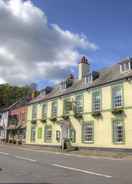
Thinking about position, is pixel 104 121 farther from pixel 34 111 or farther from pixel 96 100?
pixel 34 111

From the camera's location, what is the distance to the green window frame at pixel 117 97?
2461cm

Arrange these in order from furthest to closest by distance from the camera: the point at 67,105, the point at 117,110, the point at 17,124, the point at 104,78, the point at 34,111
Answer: the point at 17,124, the point at 34,111, the point at 67,105, the point at 104,78, the point at 117,110

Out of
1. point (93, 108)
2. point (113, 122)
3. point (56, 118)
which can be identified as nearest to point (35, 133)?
point (56, 118)

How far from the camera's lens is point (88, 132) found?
27.8 metres

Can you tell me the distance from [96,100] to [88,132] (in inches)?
149

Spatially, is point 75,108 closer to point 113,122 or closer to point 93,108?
point 93,108

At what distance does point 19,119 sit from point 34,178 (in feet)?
Result: 130

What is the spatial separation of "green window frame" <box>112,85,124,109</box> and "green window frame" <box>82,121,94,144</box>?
3.82 meters

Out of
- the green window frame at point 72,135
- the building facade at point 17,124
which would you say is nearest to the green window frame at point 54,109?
the green window frame at point 72,135

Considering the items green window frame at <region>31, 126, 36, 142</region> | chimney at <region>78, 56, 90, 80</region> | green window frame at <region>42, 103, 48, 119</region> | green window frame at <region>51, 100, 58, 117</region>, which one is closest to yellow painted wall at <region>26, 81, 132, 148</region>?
green window frame at <region>51, 100, 58, 117</region>

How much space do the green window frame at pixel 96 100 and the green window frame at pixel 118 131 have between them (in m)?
2.81

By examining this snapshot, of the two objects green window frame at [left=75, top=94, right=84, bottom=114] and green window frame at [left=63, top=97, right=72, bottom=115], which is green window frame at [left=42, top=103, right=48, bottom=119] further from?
green window frame at [left=75, top=94, right=84, bottom=114]

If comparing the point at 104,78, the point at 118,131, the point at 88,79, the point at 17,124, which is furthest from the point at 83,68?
the point at 17,124

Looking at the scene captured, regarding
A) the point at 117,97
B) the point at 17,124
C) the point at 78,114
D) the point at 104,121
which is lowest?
the point at 17,124
